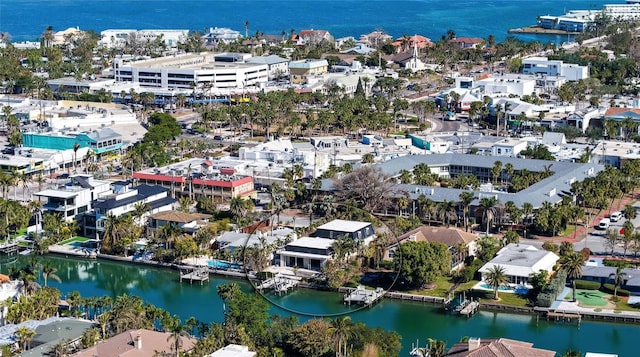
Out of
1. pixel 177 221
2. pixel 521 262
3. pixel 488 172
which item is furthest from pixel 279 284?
pixel 488 172

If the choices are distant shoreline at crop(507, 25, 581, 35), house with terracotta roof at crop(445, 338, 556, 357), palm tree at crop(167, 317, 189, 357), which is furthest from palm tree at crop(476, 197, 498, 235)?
distant shoreline at crop(507, 25, 581, 35)

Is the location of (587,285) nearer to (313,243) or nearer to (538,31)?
(313,243)

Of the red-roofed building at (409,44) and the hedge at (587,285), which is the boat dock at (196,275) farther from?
the red-roofed building at (409,44)

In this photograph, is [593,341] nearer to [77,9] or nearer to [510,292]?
[510,292]

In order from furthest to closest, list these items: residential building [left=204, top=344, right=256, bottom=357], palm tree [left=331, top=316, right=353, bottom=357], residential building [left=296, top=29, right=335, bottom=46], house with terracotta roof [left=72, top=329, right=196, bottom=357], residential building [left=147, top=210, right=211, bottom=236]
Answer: residential building [left=296, top=29, right=335, bottom=46]
residential building [left=147, top=210, right=211, bottom=236]
palm tree [left=331, top=316, right=353, bottom=357]
house with terracotta roof [left=72, top=329, right=196, bottom=357]
residential building [left=204, top=344, right=256, bottom=357]

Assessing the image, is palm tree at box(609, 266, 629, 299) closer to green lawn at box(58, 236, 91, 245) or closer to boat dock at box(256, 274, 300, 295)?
boat dock at box(256, 274, 300, 295)

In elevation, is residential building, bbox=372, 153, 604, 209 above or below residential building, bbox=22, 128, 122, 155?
below
